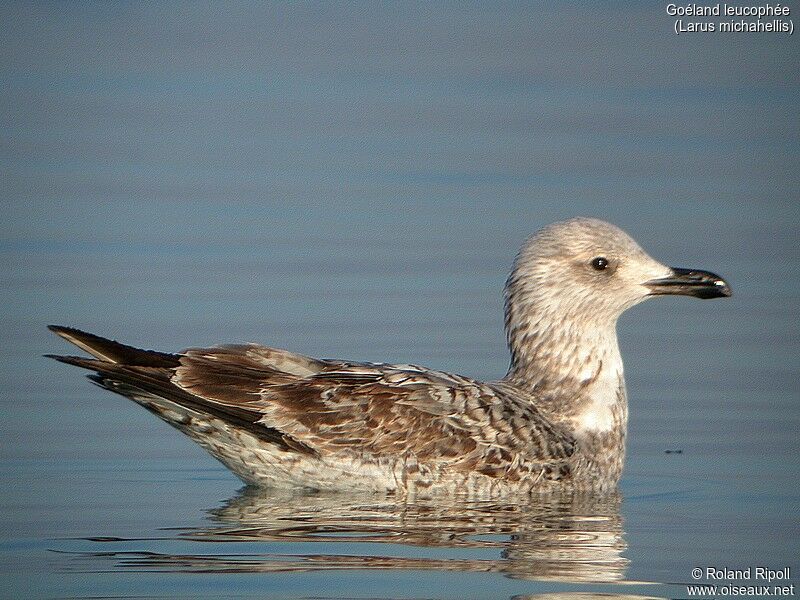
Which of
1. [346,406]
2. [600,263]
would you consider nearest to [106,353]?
[346,406]

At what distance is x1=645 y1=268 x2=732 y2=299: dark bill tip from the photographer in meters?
11.1

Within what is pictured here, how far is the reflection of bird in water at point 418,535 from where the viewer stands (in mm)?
8656

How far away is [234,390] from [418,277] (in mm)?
4768

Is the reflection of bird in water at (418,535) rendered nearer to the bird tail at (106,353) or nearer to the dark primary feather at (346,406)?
the dark primary feather at (346,406)

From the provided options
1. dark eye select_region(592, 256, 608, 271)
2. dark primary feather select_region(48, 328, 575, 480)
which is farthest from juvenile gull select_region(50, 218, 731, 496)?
dark eye select_region(592, 256, 608, 271)

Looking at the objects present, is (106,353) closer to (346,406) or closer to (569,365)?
(346,406)

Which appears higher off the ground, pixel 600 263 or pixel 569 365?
pixel 600 263

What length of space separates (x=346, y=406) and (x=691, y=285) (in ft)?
6.77

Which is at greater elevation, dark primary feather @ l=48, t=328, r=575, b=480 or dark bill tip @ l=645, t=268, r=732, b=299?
dark bill tip @ l=645, t=268, r=732, b=299

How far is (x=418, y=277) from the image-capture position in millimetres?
14992

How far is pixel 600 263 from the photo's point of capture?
1114 cm

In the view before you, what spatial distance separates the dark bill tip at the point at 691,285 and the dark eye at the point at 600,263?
0.27 m

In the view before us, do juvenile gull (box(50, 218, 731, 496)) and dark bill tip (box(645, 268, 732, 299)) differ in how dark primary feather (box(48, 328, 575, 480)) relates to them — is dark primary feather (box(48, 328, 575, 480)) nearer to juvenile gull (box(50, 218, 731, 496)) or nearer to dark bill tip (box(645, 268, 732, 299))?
juvenile gull (box(50, 218, 731, 496))

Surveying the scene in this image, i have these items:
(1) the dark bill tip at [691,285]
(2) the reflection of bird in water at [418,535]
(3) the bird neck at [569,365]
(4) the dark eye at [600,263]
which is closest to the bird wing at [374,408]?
(2) the reflection of bird in water at [418,535]
